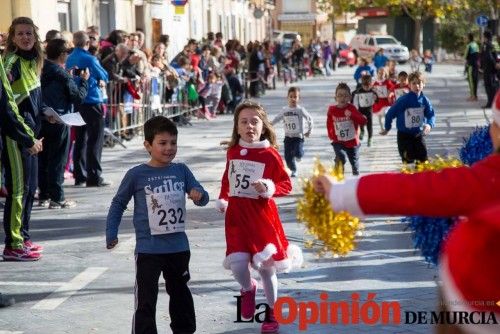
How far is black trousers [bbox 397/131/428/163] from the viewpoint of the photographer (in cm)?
1386

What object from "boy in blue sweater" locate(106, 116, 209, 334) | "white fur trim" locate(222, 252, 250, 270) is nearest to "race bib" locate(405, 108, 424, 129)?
"white fur trim" locate(222, 252, 250, 270)

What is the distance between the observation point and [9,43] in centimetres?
987

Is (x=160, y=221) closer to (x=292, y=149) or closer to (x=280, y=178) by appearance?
(x=280, y=178)

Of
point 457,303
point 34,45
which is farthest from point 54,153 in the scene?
point 457,303

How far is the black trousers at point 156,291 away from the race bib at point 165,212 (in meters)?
0.15

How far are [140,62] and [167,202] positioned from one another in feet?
45.0

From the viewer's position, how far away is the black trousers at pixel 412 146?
13.9m

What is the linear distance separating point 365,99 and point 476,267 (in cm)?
1652

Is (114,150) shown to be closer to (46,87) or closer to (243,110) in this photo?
(46,87)

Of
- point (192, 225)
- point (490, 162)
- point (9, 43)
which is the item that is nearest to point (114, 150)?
point (192, 225)

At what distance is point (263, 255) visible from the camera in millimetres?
7188

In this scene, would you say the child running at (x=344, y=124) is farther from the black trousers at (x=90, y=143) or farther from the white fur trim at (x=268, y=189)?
the white fur trim at (x=268, y=189)

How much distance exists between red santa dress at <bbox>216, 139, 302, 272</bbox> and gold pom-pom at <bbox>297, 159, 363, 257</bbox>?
104 inches

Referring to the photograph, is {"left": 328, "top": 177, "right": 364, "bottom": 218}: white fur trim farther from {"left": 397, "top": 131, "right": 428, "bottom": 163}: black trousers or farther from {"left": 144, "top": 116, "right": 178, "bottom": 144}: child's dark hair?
{"left": 397, "top": 131, "right": 428, "bottom": 163}: black trousers
